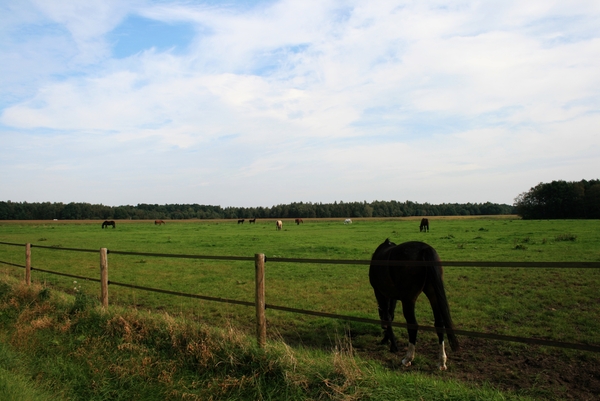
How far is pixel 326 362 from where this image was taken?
164 inches

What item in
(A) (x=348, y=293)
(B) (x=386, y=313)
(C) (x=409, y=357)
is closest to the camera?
(C) (x=409, y=357)

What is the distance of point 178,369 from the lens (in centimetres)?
461

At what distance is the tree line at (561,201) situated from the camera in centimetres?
7075

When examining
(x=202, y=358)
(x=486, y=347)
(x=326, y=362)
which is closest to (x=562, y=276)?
(x=486, y=347)

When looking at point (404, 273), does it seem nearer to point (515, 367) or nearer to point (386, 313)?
point (386, 313)

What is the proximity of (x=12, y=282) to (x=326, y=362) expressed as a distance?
31.1ft

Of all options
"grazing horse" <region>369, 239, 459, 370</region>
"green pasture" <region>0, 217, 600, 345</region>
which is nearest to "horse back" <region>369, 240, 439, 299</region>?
"grazing horse" <region>369, 239, 459, 370</region>

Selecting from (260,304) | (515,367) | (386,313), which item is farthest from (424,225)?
(260,304)

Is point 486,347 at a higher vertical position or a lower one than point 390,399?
lower

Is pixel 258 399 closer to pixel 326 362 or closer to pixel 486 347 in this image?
pixel 326 362

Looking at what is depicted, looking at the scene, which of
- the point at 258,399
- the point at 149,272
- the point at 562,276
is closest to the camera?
the point at 258,399

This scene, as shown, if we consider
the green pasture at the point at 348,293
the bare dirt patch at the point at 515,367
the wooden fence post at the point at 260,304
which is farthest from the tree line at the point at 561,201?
the wooden fence post at the point at 260,304

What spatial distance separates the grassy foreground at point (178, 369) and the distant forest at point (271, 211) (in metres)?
124

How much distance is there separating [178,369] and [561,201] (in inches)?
3449
